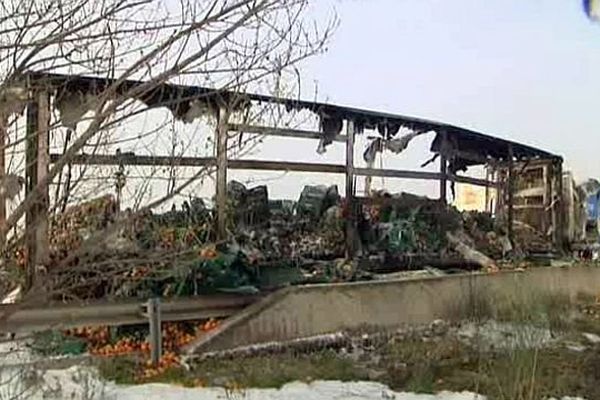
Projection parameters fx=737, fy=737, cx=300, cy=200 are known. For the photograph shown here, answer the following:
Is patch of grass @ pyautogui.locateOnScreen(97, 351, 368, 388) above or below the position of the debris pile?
below

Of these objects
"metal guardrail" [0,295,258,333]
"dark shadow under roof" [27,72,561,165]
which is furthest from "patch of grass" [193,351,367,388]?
"dark shadow under roof" [27,72,561,165]

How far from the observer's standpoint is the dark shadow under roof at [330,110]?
2163mm

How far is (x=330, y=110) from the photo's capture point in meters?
11.0

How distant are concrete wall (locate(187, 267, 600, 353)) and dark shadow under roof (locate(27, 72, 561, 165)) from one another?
2.31m

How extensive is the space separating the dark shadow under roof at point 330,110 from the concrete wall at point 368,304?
7.57 feet

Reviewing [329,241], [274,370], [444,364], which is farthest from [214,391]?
[329,241]

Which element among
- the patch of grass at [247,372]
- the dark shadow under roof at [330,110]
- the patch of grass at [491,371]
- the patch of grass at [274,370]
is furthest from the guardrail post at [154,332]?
the dark shadow under roof at [330,110]

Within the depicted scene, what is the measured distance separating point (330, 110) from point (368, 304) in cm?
310

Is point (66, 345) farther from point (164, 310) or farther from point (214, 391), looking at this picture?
point (214, 391)

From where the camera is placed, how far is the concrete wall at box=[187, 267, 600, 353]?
8.34 metres

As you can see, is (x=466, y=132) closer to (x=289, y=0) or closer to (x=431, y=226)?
(x=431, y=226)

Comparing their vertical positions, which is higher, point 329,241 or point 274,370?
point 329,241

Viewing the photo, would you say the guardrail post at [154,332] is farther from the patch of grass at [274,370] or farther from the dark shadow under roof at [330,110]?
the dark shadow under roof at [330,110]

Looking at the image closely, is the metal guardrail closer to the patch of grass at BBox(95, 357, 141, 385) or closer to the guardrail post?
the guardrail post
